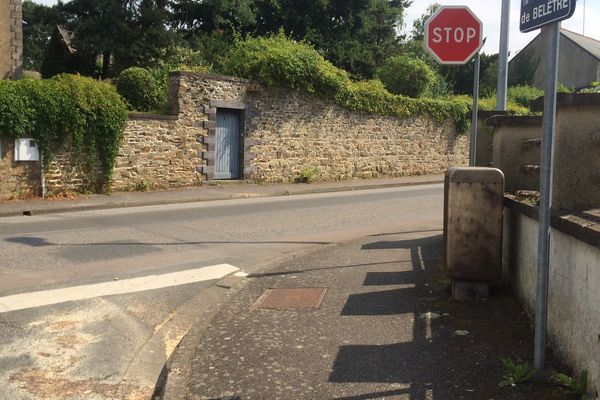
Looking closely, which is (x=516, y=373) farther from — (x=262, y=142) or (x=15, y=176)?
(x=262, y=142)

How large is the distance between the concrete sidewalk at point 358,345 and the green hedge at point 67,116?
9.75 metres

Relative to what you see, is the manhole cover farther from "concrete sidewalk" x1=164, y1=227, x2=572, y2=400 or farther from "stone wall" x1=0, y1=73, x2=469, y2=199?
"stone wall" x1=0, y1=73, x2=469, y2=199

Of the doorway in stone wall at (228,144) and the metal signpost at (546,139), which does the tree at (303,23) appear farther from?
the metal signpost at (546,139)

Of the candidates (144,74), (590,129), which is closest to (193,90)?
(144,74)

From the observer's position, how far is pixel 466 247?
5520 mm

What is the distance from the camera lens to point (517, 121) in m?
6.36

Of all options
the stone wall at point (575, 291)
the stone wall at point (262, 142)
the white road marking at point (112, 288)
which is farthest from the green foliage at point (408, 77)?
the stone wall at point (575, 291)

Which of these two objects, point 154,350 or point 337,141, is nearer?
point 154,350

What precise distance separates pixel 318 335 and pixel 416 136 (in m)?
21.5

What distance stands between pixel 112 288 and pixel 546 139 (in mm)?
4896

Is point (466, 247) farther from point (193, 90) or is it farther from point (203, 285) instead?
point (193, 90)

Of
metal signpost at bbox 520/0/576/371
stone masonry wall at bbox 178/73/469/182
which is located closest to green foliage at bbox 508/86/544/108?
stone masonry wall at bbox 178/73/469/182

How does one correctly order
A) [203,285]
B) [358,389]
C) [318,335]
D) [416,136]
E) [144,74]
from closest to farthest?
[358,389] < [318,335] < [203,285] < [144,74] < [416,136]

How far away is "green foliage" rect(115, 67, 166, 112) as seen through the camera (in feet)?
61.2
